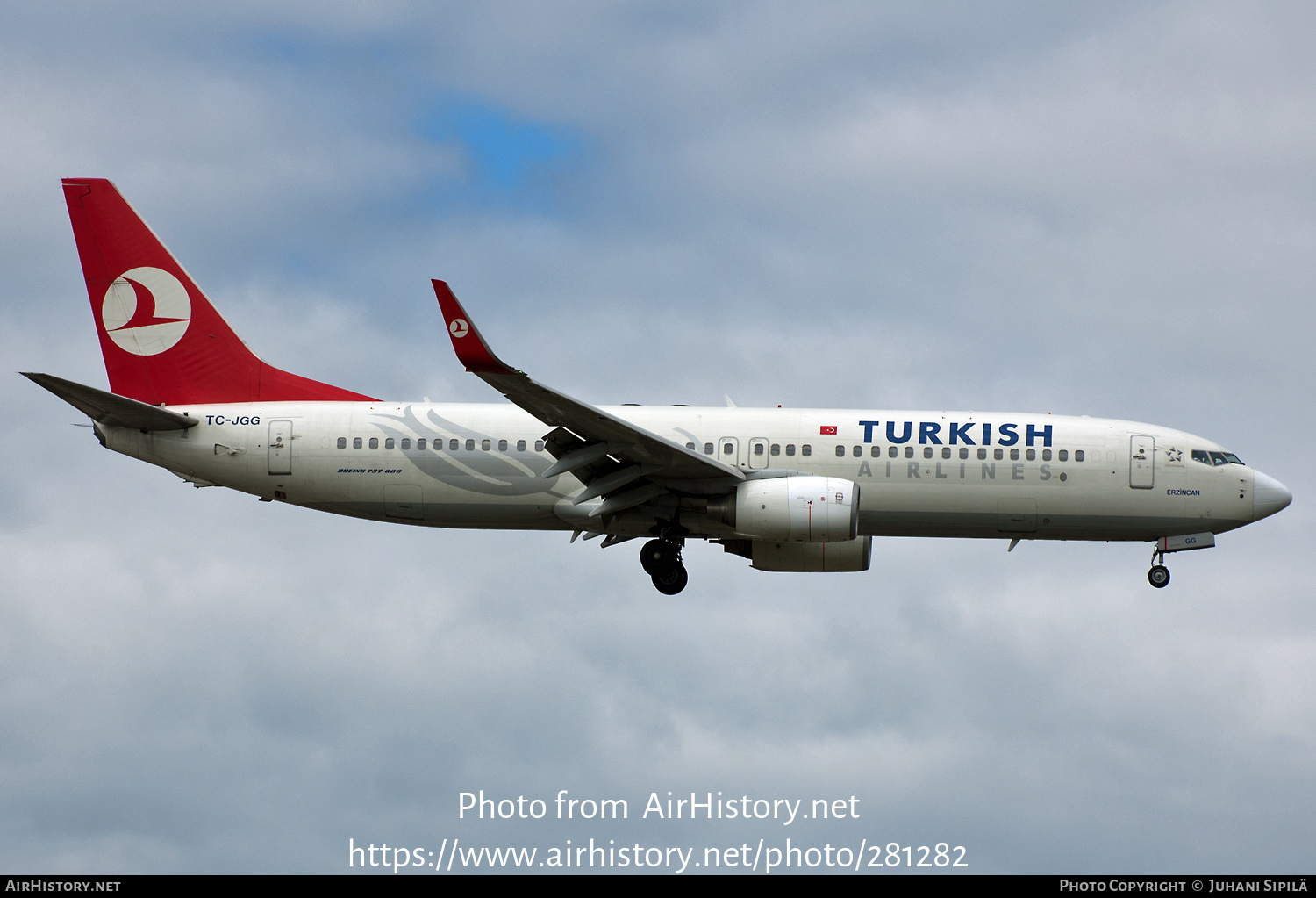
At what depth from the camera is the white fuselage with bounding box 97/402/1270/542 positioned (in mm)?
33188

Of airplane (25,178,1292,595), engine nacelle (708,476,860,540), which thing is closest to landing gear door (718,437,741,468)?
airplane (25,178,1292,595)

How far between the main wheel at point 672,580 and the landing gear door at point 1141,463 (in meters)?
10.9

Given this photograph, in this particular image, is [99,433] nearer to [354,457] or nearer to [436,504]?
[354,457]

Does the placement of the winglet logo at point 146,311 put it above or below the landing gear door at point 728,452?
above

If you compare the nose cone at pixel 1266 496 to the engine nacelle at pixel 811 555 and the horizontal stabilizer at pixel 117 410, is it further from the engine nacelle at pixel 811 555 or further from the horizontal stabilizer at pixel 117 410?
the horizontal stabilizer at pixel 117 410

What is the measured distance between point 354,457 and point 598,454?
629 centimetres

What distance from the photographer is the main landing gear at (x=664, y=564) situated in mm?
33375

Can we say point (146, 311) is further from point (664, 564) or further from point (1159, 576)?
point (1159, 576)

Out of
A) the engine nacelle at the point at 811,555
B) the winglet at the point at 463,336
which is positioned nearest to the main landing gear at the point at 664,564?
the engine nacelle at the point at 811,555

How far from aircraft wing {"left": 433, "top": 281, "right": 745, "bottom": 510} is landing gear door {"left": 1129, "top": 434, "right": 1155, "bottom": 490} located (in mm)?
9700

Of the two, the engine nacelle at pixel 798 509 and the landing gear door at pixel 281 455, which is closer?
the engine nacelle at pixel 798 509

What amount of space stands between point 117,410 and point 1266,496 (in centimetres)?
2735

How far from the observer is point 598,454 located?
3122 cm

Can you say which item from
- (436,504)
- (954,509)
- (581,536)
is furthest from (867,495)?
(436,504)
